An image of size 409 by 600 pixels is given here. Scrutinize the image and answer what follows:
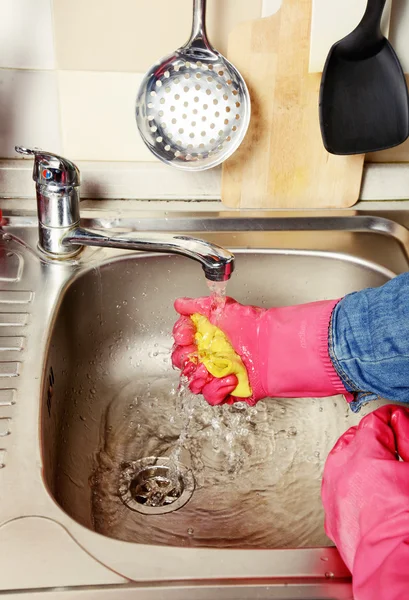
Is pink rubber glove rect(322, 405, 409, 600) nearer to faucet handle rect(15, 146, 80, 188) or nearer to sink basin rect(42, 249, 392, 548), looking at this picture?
sink basin rect(42, 249, 392, 548)

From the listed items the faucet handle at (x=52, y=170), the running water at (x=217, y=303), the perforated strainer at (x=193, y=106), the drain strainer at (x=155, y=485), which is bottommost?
the drain strainer at (x=155, y=485)

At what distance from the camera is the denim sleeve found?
1.76 ft

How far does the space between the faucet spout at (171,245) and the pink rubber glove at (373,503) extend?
18 cm

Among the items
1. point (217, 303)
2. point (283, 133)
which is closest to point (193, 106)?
point (283, 133)

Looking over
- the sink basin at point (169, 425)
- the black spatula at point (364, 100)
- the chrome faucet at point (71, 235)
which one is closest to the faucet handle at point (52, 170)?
the chrome faucet at point (71, 235)

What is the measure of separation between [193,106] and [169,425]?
1.14 feet

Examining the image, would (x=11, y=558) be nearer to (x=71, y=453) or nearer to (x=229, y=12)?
(x=71, y=453)

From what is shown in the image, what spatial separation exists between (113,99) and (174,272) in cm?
21

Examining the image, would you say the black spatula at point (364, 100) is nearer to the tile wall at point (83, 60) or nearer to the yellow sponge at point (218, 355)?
the tile wall at point (83, 60)

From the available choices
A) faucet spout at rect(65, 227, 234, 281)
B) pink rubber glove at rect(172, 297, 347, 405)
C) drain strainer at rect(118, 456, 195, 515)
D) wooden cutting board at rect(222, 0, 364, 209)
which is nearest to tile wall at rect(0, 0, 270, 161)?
wooden cutting board at rect(222, 0, 364, 209)

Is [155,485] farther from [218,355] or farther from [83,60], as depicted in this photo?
[83,60]

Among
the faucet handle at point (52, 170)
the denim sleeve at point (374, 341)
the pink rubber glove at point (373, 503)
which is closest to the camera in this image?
the pink rubber glove at point (373, 503)

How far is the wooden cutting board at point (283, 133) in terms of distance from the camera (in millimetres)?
707

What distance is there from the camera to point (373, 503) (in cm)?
43
